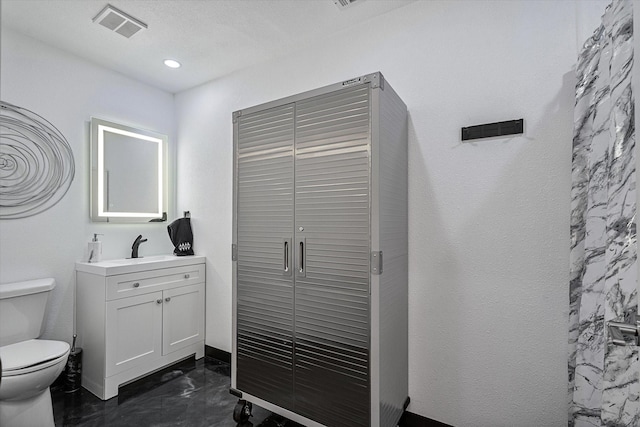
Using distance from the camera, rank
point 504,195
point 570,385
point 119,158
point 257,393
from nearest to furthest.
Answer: point 570,385, point 504,195, point 257,393, point 119,158

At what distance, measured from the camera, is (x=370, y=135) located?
1744 millimetres

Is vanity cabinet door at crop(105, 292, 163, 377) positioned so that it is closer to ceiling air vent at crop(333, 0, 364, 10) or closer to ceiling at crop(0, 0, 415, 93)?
ceiling at crop(0, 0, 415, 93)

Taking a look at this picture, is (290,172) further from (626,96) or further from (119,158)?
(119,158)

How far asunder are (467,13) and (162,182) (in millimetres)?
2855

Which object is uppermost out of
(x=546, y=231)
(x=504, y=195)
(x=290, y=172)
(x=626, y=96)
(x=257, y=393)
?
(x=626, y=96)

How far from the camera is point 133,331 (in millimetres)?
2529

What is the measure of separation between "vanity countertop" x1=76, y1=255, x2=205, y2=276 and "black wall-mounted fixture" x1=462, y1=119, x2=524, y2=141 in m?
2.38

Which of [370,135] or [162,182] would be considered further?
[162,182]

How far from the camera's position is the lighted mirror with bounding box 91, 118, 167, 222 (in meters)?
2.83

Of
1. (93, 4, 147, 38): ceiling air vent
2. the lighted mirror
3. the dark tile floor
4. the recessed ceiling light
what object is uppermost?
(93, 4, 147, 38): ceiling air vent

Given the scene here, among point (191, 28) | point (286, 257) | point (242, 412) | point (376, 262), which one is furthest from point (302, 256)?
point (191, 28)

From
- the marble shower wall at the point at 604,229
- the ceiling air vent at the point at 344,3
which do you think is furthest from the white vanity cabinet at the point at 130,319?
the marble shower wall at the point at 604,229

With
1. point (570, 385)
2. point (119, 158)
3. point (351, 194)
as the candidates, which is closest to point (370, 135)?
point (351, 194)

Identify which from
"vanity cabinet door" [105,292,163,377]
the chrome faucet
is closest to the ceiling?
the chrome faucet
